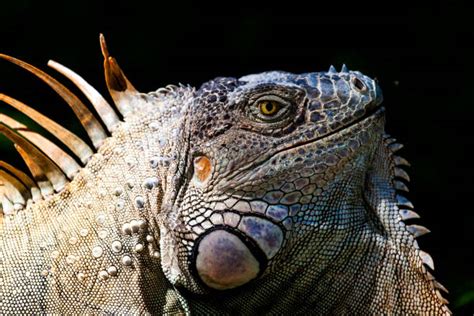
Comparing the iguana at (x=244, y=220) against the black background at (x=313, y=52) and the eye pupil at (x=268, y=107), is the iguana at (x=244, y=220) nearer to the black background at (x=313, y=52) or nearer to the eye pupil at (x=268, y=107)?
the eye pupil at (x=268, y=107)

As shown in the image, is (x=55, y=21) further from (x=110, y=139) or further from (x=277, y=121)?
(x=277, y=121)

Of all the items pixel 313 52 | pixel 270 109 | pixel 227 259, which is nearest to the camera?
pixel 227 259

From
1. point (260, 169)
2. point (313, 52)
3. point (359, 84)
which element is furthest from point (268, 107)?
point (313, 52)

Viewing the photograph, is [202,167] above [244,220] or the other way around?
above

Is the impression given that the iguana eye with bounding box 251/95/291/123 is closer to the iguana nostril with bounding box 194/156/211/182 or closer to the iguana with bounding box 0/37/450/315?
the iguana with bounding box 0/37/450/315

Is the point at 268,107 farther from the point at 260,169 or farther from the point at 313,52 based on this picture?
the point at 313,52

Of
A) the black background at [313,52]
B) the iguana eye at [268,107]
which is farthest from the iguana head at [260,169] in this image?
the black background at [313,52]

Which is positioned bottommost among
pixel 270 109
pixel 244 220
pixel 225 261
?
pixel 225 261

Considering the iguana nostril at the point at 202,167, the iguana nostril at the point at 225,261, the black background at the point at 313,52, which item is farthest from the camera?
the black background at the point at 313,52
